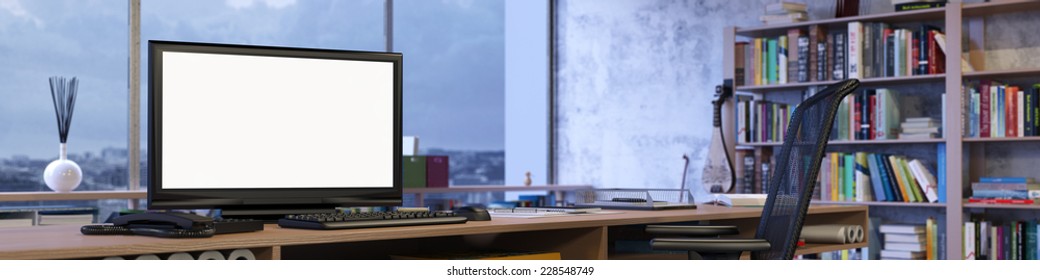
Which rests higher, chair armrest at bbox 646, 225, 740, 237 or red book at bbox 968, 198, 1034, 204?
chair armrest at bbox 646, 225, 740, 237

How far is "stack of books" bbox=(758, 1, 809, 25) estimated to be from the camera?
17.8 feet

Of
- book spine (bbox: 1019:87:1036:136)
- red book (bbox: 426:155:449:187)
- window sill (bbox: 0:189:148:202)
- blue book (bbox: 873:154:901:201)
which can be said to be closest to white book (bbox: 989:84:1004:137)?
book spine (bbox: 1019:87:1036:136)

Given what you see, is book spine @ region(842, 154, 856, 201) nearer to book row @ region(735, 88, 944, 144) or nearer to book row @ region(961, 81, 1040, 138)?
book row @ region(735, 88, 944, 144)

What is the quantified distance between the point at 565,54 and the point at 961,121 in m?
2.65

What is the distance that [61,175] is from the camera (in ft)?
15.4

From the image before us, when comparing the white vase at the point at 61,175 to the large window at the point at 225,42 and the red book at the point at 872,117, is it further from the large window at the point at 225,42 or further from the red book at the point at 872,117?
the red book at the point at 872,117

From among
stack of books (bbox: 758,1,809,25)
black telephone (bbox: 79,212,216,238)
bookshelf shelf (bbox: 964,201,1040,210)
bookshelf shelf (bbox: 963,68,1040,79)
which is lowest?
bookshelf shelf (bbox: 964,201,1040,210)

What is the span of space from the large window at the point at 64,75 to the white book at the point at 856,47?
3301 mm

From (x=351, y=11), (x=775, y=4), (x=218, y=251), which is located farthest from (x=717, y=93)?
(x=218, y=251)

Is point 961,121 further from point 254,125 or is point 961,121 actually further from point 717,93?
point 254,125

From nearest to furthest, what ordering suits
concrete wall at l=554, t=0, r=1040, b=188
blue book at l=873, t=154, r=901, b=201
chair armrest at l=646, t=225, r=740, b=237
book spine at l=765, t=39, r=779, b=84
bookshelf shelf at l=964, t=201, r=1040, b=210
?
chair armrest at l=646, t=225, r=740, b=237
bookshelf shelf at l=964, t=201, r=1040, b=210
blue book at l=873, t=154, r=901, b=201
book spine at l=765, t=39, r=779, b=84
concrete wall at l=554, t=0, r=1040, b=188

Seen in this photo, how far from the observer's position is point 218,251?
1.92m

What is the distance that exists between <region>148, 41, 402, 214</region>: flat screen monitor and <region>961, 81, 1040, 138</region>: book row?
3149mm

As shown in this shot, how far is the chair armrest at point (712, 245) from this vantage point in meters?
2.42
